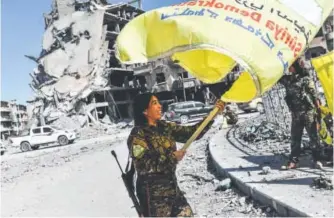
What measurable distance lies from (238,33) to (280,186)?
138 inches

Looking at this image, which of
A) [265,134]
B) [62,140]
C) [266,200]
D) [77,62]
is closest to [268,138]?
[265,134]

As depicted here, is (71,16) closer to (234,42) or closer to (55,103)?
(55,103)

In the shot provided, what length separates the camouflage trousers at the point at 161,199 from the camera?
11.3ft

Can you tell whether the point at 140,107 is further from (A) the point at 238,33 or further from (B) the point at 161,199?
(A) the point at 238,33

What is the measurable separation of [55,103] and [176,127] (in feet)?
159

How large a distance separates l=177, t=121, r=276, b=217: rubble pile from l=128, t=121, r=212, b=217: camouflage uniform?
2363mm

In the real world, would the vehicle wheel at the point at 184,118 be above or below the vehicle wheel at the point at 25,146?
above

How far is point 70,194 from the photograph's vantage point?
10.4 meters

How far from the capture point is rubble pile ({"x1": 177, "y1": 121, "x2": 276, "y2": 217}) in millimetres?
5918

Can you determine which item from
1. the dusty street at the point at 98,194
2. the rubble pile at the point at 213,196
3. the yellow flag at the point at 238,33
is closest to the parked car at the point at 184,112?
the dusty street at the point at 98,194

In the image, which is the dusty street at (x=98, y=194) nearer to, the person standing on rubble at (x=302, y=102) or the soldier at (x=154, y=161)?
the person standing on rubble at (x=302, y=102)

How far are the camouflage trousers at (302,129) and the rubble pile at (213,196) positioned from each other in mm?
1147

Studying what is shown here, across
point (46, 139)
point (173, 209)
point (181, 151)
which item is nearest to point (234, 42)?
point (181, 151)

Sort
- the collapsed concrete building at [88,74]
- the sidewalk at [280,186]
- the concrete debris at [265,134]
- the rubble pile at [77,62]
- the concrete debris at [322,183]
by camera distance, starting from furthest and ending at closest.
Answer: the rubble pile at [77,62] < the collapsed concrete building at [88,74] < the concrete debris at [265,134] < the concrete debris at [322,183] < the sidewalk at [280,186]
